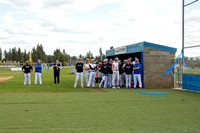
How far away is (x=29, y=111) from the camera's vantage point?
754cm

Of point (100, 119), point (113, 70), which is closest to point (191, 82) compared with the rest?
point (113, 70)

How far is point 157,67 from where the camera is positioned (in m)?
16.6

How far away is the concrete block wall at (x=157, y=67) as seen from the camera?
1655cm

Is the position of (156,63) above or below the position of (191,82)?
above

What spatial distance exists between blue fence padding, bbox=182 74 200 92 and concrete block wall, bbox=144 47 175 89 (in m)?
1.77

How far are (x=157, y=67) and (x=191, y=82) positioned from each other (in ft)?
9.37

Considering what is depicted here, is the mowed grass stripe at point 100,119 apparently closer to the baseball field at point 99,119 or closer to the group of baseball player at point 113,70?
the baseball field at point 99,119

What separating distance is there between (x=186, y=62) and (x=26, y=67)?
1137 cm

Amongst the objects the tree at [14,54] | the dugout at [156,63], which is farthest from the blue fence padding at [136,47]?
the tree at [14,54]

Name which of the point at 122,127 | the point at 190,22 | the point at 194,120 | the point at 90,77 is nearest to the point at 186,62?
the point at 190,22

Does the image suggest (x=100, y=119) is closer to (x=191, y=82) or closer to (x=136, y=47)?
(x=191, y=82)

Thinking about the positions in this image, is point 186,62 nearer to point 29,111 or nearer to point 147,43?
point 147,43

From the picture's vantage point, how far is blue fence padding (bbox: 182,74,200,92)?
13.8 m

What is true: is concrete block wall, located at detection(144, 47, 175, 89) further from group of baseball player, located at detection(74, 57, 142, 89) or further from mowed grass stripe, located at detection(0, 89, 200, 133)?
mowed grass stripe, located at detection(0, 89, 200, 133)
